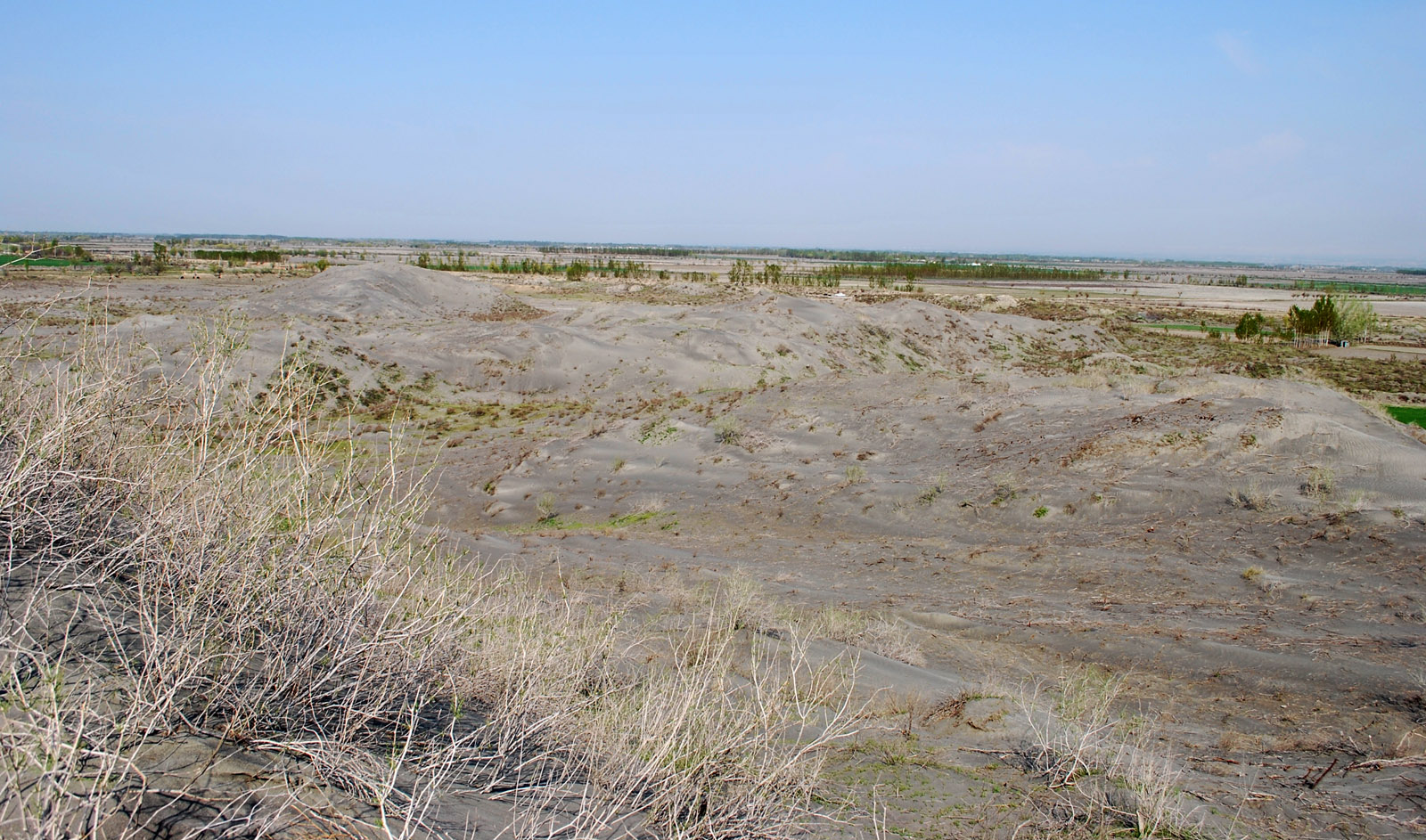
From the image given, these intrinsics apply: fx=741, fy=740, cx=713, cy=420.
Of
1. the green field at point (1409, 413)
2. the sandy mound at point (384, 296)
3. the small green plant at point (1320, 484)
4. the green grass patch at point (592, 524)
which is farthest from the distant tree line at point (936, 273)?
the small green plant at point (1320, 484)

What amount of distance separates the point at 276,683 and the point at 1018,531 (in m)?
10.6

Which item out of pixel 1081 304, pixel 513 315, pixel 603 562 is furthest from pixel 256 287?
pixel 1081 304

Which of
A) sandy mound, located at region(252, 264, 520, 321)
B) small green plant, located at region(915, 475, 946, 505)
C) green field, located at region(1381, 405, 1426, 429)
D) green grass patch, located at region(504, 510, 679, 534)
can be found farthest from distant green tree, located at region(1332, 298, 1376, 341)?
sandy mound, located at region(252, 264, 520, 321)

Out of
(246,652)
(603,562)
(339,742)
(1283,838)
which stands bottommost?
(603,562)

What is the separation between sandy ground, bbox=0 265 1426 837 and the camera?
201 inches

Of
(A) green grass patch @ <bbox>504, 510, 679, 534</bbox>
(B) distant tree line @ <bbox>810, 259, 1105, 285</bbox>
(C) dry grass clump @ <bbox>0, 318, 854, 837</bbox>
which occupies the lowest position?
(A) green grass patch @ <bbox>504, 510, 679, 534</bbox>

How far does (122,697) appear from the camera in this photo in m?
2.60

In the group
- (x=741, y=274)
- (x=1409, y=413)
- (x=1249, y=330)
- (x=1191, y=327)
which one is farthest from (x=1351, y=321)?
(x=741, y=274)

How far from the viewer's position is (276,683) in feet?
10.2

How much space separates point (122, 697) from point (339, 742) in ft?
2.41

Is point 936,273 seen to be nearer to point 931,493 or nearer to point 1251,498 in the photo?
point 931,493

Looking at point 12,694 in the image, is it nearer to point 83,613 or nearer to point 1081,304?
point 83,613

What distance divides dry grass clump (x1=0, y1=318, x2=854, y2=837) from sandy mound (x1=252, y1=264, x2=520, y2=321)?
35695mm

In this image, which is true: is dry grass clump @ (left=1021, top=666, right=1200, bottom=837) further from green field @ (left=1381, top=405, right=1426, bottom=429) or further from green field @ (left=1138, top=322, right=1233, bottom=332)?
green field @ (left=1138, top=322, right=1233, bottom=332)
